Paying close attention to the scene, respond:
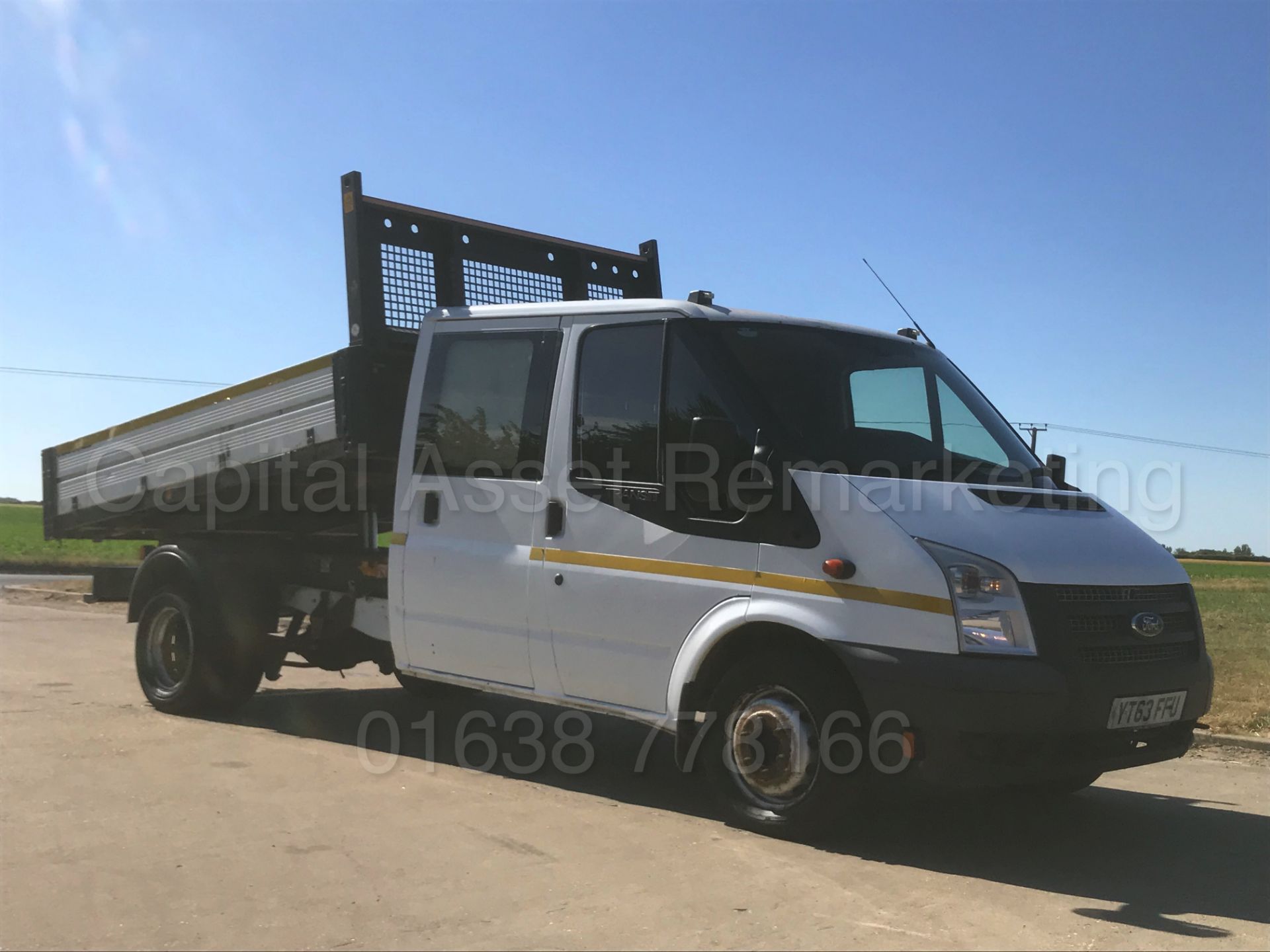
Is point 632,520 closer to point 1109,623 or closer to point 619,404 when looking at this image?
point 619,404

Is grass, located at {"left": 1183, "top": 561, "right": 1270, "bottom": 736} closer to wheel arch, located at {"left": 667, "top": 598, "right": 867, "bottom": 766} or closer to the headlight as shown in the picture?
the headlight

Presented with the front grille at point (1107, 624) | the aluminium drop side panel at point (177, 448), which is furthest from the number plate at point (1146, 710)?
the aluminium drop side panel at point (177, 448)

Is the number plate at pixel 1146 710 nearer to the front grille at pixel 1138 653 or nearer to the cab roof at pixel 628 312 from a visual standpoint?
the front grille at pixel 1138 653

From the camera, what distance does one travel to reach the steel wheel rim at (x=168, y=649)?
27.5 feet

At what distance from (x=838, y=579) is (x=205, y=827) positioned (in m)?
2.93

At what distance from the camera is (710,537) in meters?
5.46

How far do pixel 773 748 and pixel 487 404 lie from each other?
7.77ft

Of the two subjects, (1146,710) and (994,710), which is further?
(1146,710)

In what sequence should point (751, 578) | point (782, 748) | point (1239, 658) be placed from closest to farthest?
point (782, 748) < point (751, 578) < point (1239, 658)

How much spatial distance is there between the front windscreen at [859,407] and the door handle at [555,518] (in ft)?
3.46

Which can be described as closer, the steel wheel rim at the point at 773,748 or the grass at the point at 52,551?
the steel wheel rim at the point at 773,748

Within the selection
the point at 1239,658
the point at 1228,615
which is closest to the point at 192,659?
the point at 1239,658

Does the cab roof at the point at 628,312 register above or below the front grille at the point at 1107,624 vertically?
above

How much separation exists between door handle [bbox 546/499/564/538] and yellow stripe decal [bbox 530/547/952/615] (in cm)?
8
